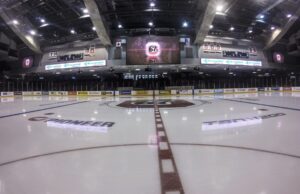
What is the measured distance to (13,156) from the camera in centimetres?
327

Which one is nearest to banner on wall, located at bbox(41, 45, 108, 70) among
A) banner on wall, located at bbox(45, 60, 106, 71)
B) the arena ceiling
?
banner on wall, located at bbox(45, 60, 106, 71)

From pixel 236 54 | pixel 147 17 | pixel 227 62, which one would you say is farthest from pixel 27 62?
pixel 236 54

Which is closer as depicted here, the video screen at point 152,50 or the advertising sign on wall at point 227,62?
the video screen at point 152,50

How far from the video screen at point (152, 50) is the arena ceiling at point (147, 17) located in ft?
5.90

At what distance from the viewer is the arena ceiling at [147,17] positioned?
2027cm

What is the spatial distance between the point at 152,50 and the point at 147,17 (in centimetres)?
365

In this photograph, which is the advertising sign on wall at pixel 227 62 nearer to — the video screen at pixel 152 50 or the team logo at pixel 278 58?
the team logo at pixel 278 58

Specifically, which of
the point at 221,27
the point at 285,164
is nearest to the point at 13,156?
the point at 285,164

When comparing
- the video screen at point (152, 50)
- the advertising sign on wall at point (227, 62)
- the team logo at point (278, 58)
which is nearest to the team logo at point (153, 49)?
the video screen at point (152, 50)

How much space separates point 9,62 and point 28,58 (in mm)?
4740

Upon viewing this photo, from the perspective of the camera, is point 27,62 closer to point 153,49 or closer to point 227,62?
point 153,49

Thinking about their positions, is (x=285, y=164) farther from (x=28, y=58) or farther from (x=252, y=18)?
(x=28, y=58)

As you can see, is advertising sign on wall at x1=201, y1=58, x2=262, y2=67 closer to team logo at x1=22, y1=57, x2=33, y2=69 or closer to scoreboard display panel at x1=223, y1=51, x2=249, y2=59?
scoreboard display panel at x1=223, y1=51, x2=249, y2=59

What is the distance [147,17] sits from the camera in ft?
78.5
